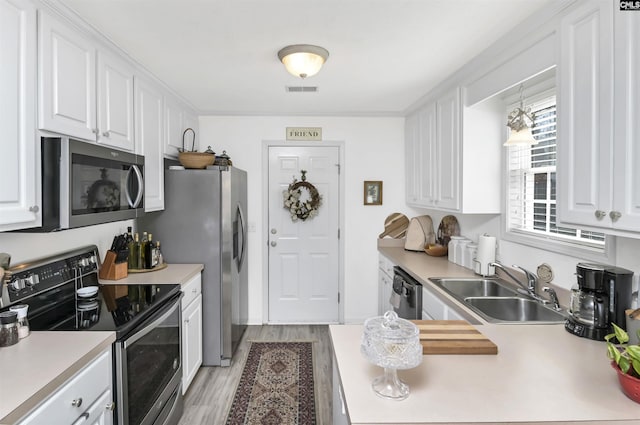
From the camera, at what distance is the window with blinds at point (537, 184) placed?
2.26 meters

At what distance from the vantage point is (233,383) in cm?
287

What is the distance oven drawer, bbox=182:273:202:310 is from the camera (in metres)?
2.57

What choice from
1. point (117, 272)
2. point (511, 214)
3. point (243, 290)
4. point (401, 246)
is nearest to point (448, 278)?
point (511, 214)

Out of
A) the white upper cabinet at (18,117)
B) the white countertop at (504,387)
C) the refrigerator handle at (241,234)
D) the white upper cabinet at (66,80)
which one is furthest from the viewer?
the refrigerator handle at (241,234)

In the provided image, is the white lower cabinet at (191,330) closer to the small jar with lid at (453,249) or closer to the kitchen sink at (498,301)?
the kitchen sink at (498,301)

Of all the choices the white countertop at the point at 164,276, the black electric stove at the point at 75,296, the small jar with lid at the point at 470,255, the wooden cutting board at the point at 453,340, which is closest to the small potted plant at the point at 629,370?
the wooden cutting board at the point at 453,340

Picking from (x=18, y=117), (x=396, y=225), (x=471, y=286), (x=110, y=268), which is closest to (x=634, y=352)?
(x=471, y=286)

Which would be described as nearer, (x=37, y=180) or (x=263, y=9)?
(x=37, y=180)

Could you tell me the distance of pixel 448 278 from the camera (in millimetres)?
2584

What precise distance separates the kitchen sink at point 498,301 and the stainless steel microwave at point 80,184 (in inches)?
78.7

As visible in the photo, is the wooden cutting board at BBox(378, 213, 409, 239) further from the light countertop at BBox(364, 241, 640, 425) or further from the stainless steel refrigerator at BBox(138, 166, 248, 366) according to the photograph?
the light countertop at BBox(364, 241, 640, 425)

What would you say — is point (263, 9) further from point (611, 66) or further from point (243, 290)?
point (243, 290)

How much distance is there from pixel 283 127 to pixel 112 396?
3003 mm

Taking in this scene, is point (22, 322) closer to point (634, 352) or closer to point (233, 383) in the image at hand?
point (233, 383)
